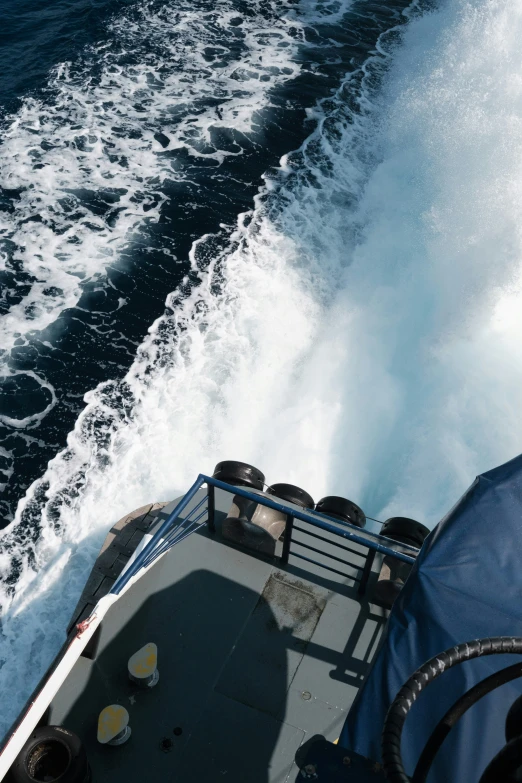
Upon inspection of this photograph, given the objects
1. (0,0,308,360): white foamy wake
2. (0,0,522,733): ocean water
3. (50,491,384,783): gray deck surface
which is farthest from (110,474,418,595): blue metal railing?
(0,0,308,360): white foamy wake

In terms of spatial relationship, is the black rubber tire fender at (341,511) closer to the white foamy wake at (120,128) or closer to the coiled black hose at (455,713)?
the coiled black hose at (455,713)

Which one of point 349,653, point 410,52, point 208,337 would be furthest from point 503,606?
point 410,52

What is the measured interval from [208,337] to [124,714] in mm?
11705

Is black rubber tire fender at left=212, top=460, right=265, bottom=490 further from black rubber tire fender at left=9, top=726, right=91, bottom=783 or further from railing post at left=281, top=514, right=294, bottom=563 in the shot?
black rubber tire fender at left=9, top=726, right=91, bottom=783

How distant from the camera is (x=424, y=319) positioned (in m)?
18.6

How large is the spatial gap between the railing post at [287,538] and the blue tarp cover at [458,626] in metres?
2.84

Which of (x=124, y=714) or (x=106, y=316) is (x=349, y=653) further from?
(x=106, y=316)

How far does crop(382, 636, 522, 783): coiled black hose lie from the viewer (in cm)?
398

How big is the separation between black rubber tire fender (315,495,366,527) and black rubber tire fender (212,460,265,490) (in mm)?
1277

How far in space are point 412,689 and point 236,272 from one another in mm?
16632

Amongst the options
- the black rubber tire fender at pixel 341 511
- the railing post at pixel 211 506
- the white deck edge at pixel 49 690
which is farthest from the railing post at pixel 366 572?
the white deck edge at pixel 49 690

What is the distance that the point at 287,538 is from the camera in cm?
969

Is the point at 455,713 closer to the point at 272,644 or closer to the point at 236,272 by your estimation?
the point at 272,644

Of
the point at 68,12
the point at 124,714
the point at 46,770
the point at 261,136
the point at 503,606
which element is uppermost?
the point at 68,12
